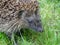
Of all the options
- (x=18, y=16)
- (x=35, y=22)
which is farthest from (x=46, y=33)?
(x=18, y=16)

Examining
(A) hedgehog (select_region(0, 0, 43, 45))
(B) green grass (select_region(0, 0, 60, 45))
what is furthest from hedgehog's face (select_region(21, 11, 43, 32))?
(B) green grass (select_region(0, 0, 60, 45))

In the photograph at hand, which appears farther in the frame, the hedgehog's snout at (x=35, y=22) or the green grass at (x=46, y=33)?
the hedgehog's snout at (x=35, y=22)

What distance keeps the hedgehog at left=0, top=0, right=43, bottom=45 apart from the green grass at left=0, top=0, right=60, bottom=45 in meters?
0.10

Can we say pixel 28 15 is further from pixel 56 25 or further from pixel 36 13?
pixel 56 25

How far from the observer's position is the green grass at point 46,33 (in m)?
4.11

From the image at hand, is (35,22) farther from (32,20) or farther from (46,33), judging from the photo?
(46,33)

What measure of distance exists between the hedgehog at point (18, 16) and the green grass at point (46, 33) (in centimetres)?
10

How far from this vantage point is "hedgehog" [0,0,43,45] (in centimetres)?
412

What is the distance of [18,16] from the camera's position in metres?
4.22

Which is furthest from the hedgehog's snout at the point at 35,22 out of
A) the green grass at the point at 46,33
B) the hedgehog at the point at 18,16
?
the green grass at the point at 46,33

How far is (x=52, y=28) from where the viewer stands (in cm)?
439

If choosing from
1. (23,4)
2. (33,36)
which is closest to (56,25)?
(33,36)

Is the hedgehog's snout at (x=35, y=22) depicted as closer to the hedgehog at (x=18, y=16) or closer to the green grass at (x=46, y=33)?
the hedgehog at (x=18, y=16)

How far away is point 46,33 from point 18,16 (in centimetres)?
52
